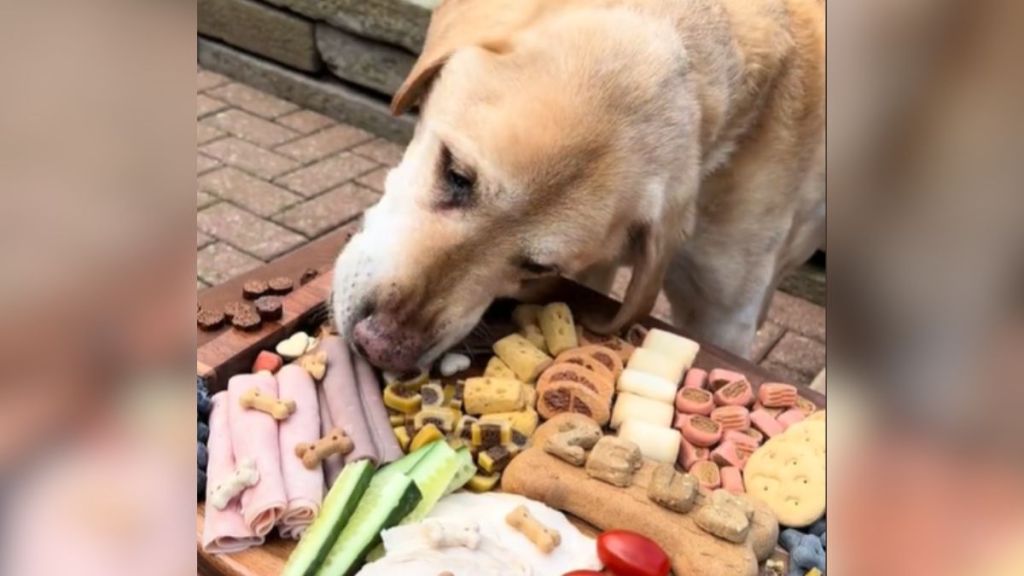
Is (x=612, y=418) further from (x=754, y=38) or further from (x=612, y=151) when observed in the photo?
(x=754, y=38)

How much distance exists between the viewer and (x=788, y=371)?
3654 millimetres

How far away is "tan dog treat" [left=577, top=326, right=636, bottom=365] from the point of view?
6.33 ft

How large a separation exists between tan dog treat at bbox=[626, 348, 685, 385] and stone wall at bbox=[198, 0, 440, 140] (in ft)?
10.00

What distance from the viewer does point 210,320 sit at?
1881mm

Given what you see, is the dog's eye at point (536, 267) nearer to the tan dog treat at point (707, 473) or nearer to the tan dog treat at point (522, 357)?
the tan dog treat at point (522, 357)

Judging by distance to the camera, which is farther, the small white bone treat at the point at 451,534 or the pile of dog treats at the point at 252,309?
the pile of dog treats at the point at 252,309

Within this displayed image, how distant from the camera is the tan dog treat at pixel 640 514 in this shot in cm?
149

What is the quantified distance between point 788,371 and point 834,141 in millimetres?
3188

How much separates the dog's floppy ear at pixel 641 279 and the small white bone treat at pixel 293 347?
57 centimetres

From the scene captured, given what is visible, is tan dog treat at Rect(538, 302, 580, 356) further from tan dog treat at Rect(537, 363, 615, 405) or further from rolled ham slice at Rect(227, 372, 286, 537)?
rolled ham slice at Rect(227, 372, 286, 537)

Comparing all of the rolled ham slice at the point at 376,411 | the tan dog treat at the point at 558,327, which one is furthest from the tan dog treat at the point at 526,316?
the rolled ham slice at the point at 376,411

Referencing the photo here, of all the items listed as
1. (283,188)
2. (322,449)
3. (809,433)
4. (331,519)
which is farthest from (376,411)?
(283,188)

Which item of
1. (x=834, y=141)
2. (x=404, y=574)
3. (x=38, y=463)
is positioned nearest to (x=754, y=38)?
(x=404, y=574)

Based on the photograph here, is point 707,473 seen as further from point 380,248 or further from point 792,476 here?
point 380,248
